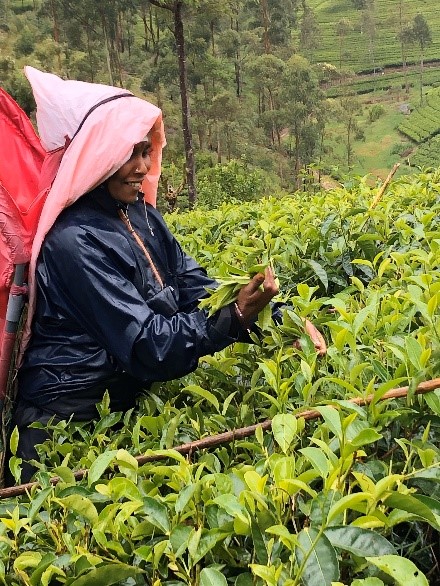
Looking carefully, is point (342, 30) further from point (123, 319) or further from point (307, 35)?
point (123, 319)

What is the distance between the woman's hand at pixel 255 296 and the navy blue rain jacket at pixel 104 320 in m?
0.03

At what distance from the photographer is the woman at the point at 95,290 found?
1265mm

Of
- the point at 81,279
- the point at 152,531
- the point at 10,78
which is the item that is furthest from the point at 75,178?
the point at 10,78

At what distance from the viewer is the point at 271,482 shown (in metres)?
0.82

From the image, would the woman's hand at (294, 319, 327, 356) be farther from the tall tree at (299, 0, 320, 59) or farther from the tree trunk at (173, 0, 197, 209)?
the tall tree at (299, 0, 320, 59)

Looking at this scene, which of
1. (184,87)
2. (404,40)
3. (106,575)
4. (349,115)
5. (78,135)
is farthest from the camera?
(404,40)

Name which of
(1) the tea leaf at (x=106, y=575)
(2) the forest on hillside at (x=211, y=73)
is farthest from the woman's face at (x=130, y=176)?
(2) the forest on hillside at (x=211, y=73)

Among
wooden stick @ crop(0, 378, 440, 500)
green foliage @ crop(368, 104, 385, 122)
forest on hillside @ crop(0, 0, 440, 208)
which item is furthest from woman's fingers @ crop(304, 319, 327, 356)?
green foliage @ crop(368, 104, 385, 122)

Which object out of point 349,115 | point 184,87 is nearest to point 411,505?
point 184,87

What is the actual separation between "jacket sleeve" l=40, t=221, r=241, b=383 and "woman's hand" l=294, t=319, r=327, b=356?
15 centimetres

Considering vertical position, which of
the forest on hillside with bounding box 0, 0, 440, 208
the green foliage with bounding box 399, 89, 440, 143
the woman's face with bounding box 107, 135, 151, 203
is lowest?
the green foliage with bounding box 399, 89, 440, 143

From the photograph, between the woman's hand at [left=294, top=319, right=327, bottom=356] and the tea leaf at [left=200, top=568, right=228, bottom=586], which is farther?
the woman's hand at [left=294, top=319, right=327, bottom=356]

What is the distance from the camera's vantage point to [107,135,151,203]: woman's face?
1.45m

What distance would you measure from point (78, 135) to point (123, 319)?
44cm
